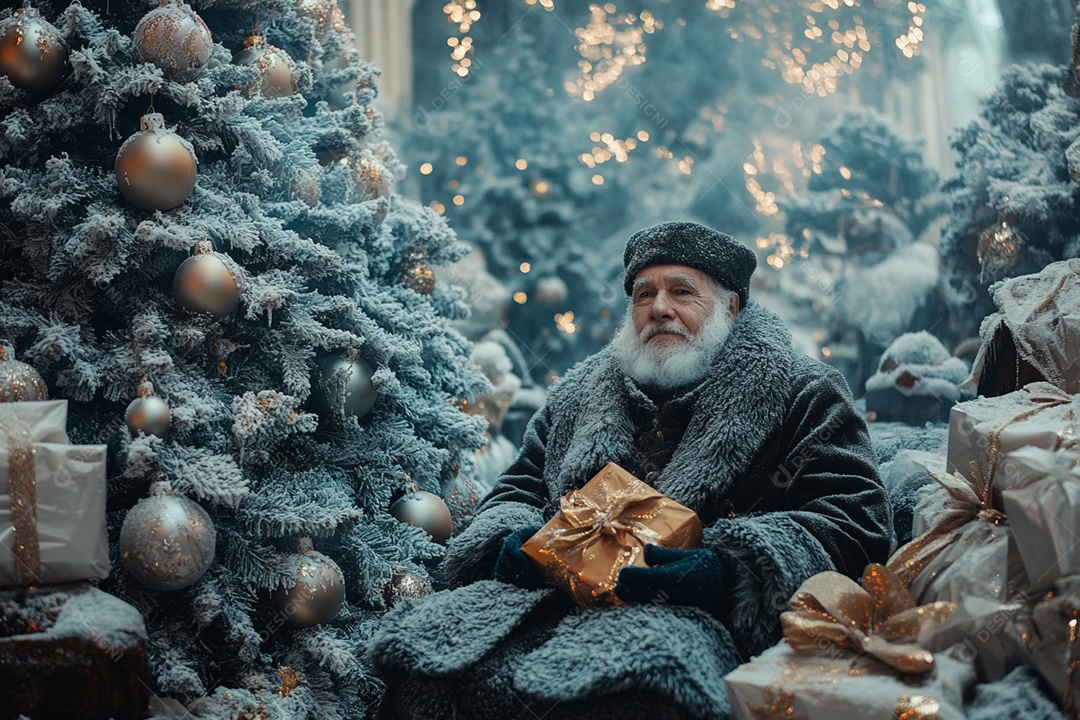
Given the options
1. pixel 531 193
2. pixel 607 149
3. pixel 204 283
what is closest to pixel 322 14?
pixel 204 283

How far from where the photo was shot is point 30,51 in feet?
8.07

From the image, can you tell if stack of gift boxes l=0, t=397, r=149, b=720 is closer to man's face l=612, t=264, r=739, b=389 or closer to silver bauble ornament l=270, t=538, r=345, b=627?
silver bauble ornament l=270, t=538, r=345, b=627

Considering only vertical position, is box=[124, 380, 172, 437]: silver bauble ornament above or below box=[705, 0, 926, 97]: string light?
below

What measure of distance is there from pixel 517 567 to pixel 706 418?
0.63 m

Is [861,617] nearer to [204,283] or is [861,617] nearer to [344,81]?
[204,283]

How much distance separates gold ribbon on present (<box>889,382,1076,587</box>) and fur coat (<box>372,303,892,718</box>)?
0.47 ft

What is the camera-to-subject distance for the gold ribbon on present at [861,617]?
1.82 metres

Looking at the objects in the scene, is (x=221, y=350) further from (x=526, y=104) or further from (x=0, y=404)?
(x=526, y=104)

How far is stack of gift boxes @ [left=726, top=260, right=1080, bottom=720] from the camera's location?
1682 millimetres

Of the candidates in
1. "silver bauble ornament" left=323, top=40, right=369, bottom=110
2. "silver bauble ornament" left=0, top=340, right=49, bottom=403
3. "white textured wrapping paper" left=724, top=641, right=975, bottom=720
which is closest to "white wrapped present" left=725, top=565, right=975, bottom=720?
"white textured wrapping paper" left=724, top=641, right=975, bottom=720

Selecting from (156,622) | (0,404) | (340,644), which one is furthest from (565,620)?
(0,404)

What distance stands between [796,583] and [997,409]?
61 cm

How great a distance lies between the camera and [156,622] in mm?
2441

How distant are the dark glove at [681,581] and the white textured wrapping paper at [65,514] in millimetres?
1222
